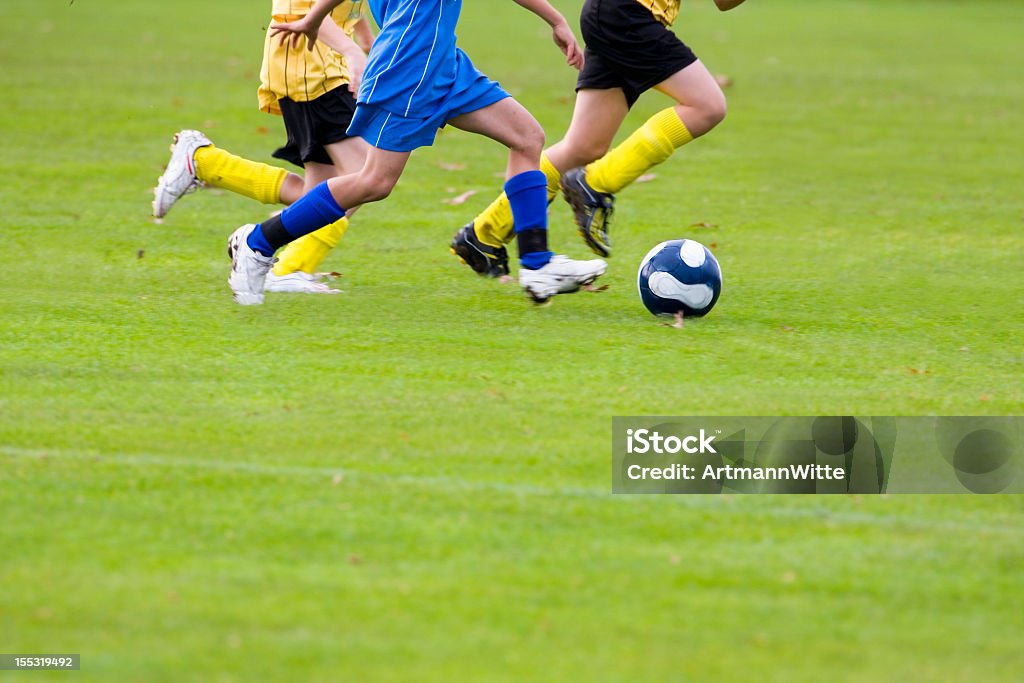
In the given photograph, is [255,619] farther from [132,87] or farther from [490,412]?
[132,87]

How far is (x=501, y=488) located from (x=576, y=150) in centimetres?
299

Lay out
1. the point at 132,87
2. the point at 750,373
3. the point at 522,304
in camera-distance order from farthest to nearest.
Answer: the point at 132,87 → the point at 522,304 → the point at 750,373

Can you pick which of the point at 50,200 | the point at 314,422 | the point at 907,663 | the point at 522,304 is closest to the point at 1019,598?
the point at 907,663

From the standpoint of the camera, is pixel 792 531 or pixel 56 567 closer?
pixel 56 567

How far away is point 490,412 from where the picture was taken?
16.0 ft

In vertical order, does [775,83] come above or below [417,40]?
below

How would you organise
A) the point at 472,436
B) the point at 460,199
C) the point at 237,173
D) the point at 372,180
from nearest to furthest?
the point at 472,436 < the point at 372,180 < the point at 237,173 < the point at 460,199

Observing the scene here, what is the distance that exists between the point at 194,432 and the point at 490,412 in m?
1.01

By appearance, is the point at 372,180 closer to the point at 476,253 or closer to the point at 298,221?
the point at 298,221

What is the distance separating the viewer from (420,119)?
587 centimetres

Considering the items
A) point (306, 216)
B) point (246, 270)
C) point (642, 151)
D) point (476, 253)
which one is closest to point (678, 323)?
point (642, 151)

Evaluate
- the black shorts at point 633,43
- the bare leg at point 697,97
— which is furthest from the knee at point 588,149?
the bare leg at point 697,97

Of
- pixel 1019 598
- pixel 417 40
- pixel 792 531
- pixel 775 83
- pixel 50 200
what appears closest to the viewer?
pixel 1019 598

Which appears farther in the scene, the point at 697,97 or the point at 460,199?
the point at 460,199
